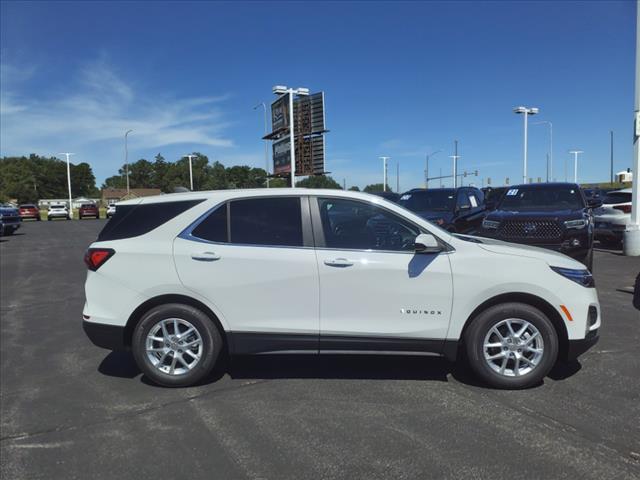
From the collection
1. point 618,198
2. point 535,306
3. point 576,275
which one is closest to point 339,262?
point 535,306

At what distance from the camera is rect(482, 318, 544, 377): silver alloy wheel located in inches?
174

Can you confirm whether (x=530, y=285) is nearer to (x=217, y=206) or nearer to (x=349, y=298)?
(x=349, y=298)

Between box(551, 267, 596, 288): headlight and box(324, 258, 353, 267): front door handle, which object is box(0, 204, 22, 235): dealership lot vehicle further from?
box(551, 267, 596, 288): headlight

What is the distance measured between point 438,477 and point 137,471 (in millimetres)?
1843

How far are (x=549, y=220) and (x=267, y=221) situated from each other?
655 centimetres

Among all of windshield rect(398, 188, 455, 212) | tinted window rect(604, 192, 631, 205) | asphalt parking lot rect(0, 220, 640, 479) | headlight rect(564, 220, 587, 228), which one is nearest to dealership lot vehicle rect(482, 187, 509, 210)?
windshield rect(398, 188, 455, 212)

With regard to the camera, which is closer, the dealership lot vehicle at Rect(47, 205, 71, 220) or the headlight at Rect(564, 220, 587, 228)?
the headlight at Rect(564, 220, 587, 228)

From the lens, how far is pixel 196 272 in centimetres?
452

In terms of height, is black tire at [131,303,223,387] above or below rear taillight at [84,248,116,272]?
below

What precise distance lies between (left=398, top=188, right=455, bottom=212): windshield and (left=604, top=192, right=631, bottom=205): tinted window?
5.05m

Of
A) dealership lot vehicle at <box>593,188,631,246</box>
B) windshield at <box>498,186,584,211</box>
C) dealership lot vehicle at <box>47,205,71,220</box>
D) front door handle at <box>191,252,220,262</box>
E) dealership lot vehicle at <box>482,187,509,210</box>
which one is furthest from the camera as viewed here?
dealership lot vehicle at <box>47,205,71,220</box>

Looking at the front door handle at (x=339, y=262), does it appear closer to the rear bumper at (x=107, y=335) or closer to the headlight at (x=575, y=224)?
the rear bumper at (x=107, y=335)

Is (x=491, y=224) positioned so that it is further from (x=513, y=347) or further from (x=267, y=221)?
(x=267, y=221)

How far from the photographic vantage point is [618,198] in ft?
50.2
